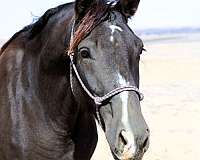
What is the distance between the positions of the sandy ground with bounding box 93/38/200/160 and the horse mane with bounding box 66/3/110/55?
827mm

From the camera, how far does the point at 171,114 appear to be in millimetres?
11312

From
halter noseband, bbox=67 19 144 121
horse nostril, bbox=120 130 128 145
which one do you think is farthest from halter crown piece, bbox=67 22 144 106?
horse nostril, bbox=120 130 128 145

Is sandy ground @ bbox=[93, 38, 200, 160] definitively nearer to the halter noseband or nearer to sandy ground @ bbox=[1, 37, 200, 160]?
sandy ground @ bbox=[1, 37, 200, 160]

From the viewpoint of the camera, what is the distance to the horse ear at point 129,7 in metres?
3.73

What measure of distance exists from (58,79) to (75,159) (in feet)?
2.23

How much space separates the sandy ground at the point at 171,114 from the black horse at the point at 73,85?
2.45 feet

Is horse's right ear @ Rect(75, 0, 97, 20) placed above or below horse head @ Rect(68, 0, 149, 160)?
above

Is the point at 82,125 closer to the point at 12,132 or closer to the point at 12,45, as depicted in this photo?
the point at 12,132

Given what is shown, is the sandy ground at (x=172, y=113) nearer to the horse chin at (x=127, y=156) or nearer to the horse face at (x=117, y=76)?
the horse face at (x=117, y=76)

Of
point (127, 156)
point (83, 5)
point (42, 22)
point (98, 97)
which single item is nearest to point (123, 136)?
point (127, 156)

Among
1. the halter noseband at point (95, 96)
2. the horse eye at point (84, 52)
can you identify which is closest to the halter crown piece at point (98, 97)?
the halter noseband at point (95, 96)

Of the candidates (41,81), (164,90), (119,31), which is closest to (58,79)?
(41,81)

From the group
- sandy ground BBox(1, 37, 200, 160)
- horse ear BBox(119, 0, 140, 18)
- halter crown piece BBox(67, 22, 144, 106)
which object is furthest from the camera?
sandy ground BBox(1, 37, 200, 160)

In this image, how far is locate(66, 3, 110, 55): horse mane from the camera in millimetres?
3512
